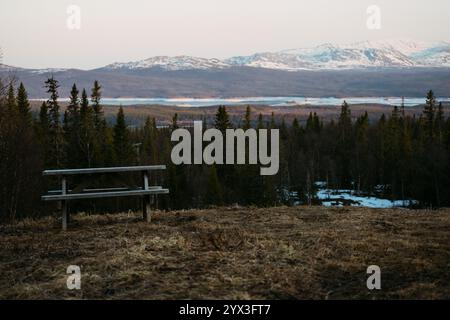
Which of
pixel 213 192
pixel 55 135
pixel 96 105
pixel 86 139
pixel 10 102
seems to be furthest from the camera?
pixel 96 105

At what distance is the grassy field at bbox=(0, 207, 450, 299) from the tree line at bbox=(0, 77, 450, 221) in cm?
2045

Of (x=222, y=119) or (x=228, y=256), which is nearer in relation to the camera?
(x=228, y=256)

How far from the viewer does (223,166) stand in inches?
2982

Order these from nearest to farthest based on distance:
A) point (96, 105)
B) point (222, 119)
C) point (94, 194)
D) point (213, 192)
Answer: point (94, 194), point (213, 192), point (96, 105), point (222, 119)

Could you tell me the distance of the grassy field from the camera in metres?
6.75

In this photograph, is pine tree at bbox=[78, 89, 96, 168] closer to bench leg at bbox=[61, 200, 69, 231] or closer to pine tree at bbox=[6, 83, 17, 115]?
pine tree at bbox=[6, 83, 17, 115]

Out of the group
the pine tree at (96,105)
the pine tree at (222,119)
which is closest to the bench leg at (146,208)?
the pine tree at (96,105)

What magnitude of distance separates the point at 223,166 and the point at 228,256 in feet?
221

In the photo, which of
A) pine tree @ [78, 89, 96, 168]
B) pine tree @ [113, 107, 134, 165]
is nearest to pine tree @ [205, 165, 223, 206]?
pine tree @ [113, 107, 134, 165]

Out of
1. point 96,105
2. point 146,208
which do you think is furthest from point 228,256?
point 96,105

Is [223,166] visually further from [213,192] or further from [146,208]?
[146,208]

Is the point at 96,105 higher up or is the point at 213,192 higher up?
the point at 96,105
